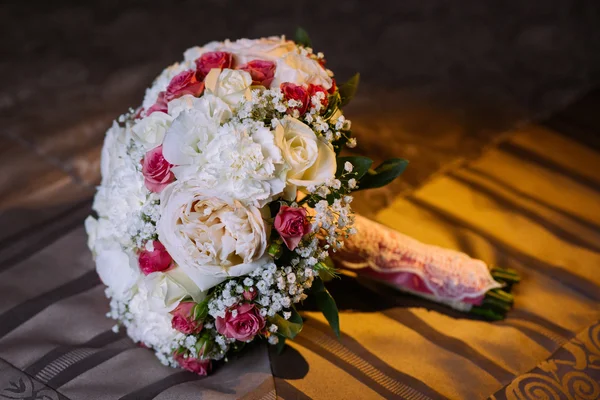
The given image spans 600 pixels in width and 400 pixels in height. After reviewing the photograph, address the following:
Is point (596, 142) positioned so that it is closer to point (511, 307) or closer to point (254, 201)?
point (511, 307)

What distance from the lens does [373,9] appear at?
336 centimetres

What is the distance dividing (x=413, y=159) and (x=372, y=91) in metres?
0.48

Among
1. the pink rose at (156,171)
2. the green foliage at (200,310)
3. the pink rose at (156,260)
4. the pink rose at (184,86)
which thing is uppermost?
the pink rose at (184,86)

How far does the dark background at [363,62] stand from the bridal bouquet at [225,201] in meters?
0.76

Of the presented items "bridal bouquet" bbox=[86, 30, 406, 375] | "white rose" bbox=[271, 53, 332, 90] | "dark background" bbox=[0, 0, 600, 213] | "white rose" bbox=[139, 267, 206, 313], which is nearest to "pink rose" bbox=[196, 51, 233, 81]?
"bridal bouquet" bbox=[86, 30, 406, 375]

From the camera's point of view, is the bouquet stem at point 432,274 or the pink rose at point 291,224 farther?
the bouquet stem at point 432,274

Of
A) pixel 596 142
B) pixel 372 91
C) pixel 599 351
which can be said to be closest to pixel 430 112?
pixel 372 91

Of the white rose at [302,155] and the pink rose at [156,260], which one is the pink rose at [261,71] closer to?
the white rose at [302,155]

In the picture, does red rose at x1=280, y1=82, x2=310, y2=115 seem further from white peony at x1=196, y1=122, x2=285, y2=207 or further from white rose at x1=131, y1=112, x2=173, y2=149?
white rose at x1=131, y1=112, x2=173, y2=149

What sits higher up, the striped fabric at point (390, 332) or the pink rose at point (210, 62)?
the pink rose at point (210, 62)

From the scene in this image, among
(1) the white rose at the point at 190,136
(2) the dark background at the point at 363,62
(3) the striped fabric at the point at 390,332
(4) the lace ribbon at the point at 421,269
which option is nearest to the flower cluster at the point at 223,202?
(1) the white rose at the point at 190,136

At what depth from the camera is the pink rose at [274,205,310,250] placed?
1.31 m

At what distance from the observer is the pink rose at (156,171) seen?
1.37m

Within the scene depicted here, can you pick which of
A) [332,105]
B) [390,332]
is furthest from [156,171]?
[390,332]
